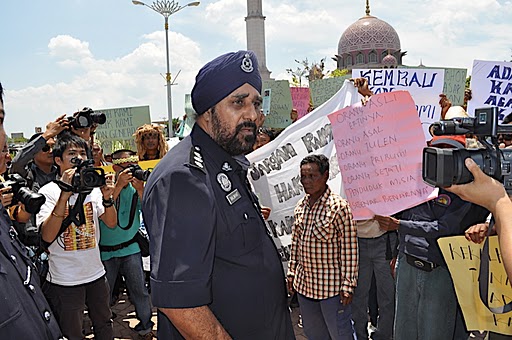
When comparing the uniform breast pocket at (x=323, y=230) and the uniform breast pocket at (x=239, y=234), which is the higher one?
the uniform breast pocket at (x=239, y=234)

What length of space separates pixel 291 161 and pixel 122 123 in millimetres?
3955

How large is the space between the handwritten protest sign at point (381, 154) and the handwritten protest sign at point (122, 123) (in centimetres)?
427

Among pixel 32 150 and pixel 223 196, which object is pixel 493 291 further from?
pixel 32 150

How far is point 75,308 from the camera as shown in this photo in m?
3.52

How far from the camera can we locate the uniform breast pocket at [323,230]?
3418mm

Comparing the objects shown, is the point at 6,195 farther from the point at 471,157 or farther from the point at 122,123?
the point at 122,123

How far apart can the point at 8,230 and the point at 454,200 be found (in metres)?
2.69

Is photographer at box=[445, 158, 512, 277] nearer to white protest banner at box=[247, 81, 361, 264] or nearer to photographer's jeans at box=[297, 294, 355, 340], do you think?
photographer's jeans at box=[297, 294, 355, 340]

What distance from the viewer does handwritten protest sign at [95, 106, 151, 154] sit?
718cm

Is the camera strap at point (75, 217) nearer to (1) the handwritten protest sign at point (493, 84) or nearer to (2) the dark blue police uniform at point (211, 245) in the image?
(2) the dark blue police uniform at point (211, 245)

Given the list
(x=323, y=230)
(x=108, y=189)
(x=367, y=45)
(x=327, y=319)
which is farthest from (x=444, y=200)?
(x=367, y=45)

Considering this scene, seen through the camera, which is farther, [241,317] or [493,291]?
[493,291]

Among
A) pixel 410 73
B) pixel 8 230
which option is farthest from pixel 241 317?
pixel 410 73

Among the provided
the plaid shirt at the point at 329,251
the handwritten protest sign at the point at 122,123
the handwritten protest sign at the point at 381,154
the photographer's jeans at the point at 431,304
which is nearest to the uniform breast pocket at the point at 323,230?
the plaid shirt at the point at 329,251
